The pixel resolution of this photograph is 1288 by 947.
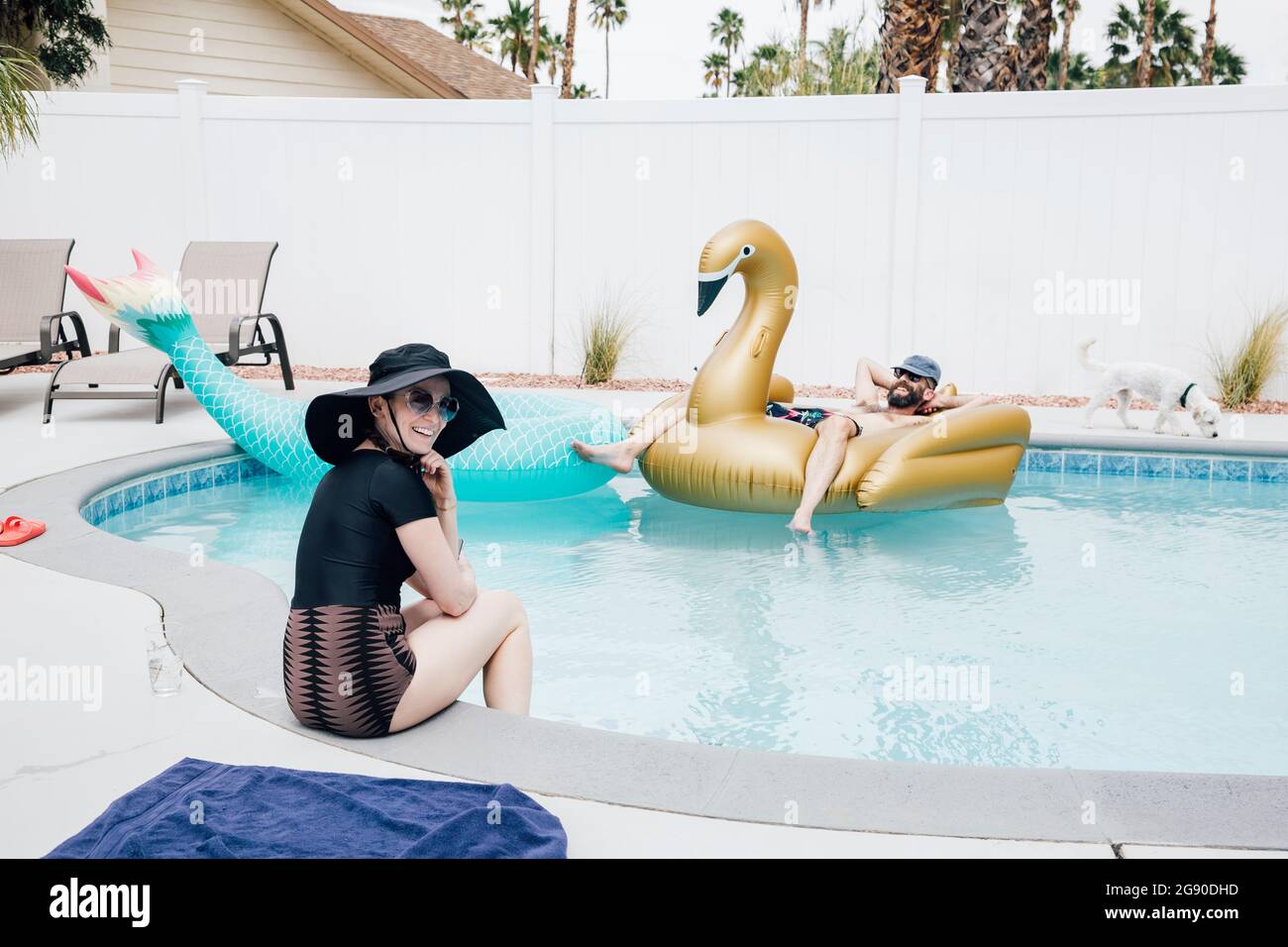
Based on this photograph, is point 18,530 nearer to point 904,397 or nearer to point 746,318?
point 746,318

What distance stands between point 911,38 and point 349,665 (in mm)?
10872

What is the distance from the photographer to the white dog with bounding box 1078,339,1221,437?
779 centimetres

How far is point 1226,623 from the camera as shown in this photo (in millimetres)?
5109

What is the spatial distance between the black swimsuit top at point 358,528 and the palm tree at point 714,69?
178 ft

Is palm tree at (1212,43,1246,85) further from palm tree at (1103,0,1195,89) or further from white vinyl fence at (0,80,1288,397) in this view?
white vinyl fence at (0,80,1288,397)

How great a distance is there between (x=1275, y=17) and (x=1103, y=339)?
94.0ft

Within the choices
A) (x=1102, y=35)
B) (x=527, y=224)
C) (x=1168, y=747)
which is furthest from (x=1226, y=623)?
(x=1102, y=35)

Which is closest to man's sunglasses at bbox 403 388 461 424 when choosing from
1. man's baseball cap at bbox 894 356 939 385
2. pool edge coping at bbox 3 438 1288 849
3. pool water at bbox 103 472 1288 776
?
pool edge coping at bbox 3 438 1288 849

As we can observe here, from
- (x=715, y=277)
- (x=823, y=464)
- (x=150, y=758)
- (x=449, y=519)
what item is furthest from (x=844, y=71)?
(x=150, y=758)

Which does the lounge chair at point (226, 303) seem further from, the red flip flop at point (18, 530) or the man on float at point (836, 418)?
the man on float at point (836, 418)

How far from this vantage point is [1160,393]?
26.1ft

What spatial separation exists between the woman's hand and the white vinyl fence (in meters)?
7.41

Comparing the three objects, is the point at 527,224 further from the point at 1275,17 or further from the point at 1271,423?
the point at 1275,17

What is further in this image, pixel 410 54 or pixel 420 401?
pixel 410 54
